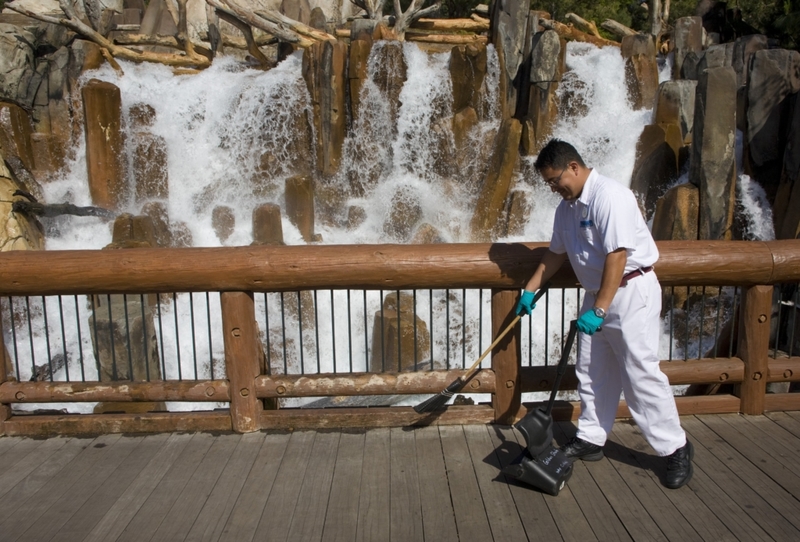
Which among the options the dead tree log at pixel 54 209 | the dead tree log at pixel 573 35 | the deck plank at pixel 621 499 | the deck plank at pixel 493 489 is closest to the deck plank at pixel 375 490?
the deck plank at pixel 493 489

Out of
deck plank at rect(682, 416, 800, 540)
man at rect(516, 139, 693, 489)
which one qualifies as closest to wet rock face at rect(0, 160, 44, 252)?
man at rect(516, 139, 693, 489)

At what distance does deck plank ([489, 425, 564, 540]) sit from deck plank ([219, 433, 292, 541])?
1.09 metres

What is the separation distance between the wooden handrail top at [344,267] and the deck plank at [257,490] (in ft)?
2.96

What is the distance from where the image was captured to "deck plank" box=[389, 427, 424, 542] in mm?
3197

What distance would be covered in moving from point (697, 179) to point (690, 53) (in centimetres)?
643

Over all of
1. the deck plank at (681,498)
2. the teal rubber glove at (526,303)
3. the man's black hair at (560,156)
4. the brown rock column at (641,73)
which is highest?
the brown rock column at (641,73)

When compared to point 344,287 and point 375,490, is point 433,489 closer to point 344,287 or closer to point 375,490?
point 375,490

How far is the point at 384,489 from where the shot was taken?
356 cm

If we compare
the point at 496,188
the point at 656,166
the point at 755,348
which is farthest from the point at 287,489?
the point at 656,166

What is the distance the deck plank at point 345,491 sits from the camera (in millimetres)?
3209

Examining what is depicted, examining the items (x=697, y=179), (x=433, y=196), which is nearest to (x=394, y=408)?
(x=697, y=179)

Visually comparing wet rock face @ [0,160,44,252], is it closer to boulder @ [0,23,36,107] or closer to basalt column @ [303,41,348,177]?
boulder @ [0,23,36,107]

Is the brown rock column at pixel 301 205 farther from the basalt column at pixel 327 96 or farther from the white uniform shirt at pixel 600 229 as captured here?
the white uniform shirt at pixel 600 229

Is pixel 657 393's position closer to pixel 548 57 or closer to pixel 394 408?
pixel 394 408
